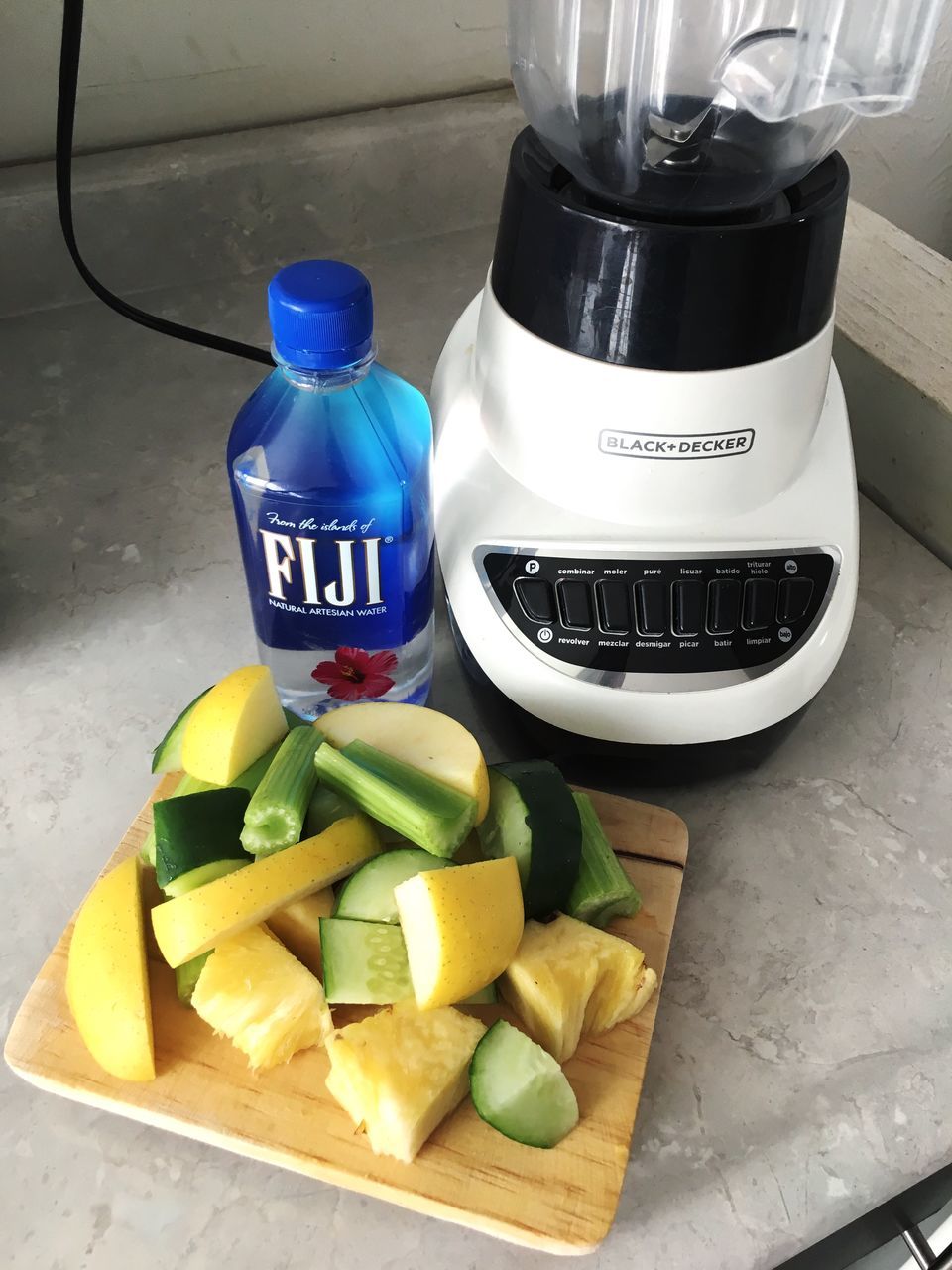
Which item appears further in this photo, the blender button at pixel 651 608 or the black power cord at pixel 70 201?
the black power cord at pixel 70 201

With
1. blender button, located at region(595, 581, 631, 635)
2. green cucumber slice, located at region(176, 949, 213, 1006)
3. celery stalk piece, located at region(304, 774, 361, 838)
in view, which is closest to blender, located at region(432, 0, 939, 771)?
blender button, located at region(595, 581, 631, 635)

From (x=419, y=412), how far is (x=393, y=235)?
523 millimetres

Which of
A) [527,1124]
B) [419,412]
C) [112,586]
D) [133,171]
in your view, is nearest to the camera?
[527,1124]

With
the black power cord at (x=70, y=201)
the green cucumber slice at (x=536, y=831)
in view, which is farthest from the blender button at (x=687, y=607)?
the black power cord at (x=70, y=201)

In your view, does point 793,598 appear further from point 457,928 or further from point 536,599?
point 457,928

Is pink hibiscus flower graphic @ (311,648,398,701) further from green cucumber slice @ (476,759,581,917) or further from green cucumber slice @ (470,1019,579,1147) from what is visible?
green cucumber slice @ (470,1019,579,1147)

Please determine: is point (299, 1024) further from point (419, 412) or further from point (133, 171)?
point (133, 171)

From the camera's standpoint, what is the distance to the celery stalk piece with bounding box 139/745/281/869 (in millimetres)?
549

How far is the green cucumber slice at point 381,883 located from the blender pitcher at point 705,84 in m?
0.33

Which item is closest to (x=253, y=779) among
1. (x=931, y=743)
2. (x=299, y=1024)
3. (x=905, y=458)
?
(x=299, y=1024)

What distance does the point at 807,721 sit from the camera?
2.24 ft

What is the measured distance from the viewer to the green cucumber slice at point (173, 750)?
0.60m

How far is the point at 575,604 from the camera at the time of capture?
582 mm

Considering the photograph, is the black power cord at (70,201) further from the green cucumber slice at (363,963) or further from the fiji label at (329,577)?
the green cucumber slice at (363,963)
